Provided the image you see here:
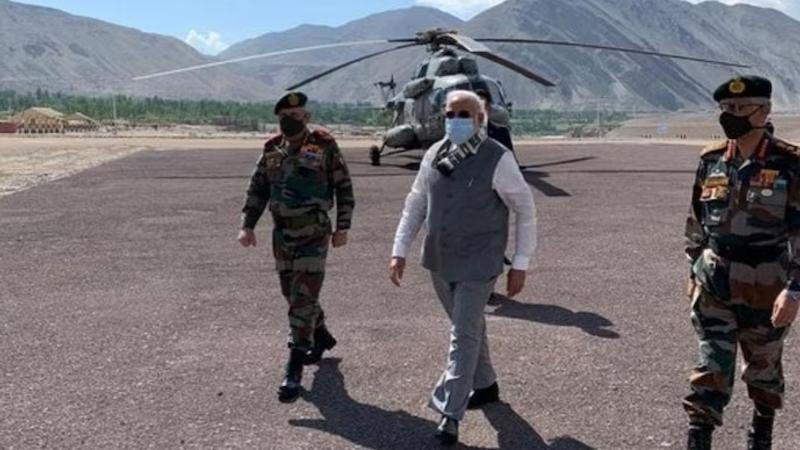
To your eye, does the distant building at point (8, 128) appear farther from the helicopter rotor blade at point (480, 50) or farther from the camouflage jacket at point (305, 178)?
the camouflage jacket at point (305, 178)

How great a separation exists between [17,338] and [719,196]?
213 inches

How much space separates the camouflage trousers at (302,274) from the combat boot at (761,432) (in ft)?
8.92

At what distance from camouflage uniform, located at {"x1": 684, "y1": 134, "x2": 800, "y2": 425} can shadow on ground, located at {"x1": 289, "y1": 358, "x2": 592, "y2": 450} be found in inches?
34.5

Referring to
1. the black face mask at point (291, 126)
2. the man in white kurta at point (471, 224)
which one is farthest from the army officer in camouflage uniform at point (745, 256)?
the black face mask at point (291, 126)

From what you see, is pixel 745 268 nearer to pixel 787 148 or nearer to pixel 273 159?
pixel 787 148

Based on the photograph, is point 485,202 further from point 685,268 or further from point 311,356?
point 685,268

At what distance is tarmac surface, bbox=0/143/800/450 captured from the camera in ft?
16.1

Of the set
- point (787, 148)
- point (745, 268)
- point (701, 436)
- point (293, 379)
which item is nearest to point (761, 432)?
point (701, 436)

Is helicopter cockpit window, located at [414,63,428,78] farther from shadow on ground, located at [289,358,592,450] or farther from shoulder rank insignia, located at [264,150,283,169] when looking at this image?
shadow on ground, located at [289,358,592,450]

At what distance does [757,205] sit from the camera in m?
4.05

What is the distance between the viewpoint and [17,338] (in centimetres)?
678

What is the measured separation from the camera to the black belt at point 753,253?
13.4 feet

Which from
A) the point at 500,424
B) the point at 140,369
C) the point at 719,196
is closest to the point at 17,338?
the point at 140,369

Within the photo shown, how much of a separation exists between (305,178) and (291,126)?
1.16ft
